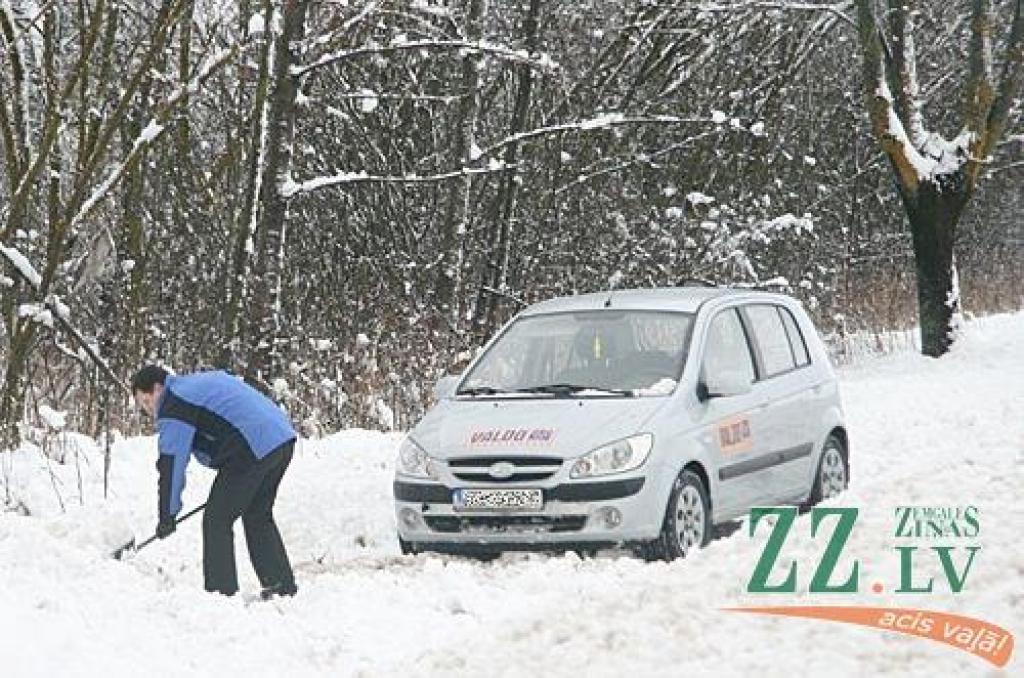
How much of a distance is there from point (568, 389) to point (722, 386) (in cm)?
99

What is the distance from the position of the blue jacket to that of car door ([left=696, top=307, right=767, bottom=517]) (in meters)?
2.70

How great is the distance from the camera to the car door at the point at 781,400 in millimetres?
10133

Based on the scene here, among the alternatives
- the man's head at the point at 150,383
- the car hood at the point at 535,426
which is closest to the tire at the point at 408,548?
the car hood at the point at 535,426

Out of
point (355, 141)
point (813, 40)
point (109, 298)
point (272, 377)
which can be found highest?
point (813, 40)

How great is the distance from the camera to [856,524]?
26.6ft

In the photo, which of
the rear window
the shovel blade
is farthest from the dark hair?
the rear window

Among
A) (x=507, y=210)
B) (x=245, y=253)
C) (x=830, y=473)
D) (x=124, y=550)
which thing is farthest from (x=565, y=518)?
(x=507, y=210)

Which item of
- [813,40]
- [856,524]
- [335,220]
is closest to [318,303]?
[335,220]

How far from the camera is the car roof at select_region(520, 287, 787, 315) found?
1030 cm

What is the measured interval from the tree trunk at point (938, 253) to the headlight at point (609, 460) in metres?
13.8

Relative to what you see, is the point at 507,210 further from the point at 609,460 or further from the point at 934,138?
the point at 609,460

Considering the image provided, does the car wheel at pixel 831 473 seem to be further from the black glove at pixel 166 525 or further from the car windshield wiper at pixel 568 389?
the black glove at pixel 166 525

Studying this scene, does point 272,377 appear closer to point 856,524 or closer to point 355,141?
point 355,141

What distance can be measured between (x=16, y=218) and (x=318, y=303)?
719 centimetres
